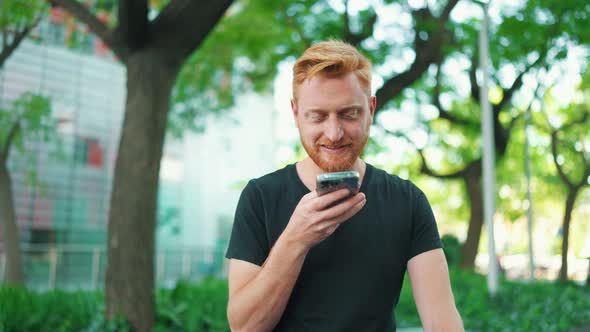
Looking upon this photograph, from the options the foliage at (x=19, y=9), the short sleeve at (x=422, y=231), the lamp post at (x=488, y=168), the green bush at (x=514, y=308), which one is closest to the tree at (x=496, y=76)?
the lamp post at (x=488, y=168)

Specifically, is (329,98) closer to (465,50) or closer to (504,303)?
(504,303)

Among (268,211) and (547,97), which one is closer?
(268,211)

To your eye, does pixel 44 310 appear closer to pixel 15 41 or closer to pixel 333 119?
pixel 15 41

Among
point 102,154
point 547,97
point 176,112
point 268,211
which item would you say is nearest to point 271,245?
point 268,211

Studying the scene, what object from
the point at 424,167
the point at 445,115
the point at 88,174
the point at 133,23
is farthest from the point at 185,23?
the point at 88,174

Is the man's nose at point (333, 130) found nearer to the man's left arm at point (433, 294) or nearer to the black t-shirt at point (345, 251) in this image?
the black t-shirt at point (345, 251)

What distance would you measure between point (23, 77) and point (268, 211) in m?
24.0

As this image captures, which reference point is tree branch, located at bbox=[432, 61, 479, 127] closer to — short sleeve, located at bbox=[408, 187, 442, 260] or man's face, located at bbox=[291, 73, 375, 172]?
short sleeve, located at bbox=[408, 187, 442, 260]

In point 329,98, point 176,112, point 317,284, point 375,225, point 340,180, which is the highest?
point 176,112

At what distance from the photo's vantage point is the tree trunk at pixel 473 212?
19953mm

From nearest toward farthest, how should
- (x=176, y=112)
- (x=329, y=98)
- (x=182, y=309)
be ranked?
(x=329, y=98), (x=182, y=309), (x=176, y=112)

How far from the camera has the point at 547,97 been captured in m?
21.3

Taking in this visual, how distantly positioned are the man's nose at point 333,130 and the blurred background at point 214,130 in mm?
5389

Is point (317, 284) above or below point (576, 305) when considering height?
above
